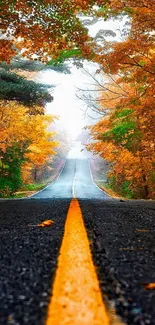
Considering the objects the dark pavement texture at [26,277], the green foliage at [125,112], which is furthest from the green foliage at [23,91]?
the dark pavement texture at [26,277]

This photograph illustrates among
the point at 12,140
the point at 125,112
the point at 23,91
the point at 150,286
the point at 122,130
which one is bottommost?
the point at 150,286

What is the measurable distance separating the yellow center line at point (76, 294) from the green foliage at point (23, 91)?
14.9 m

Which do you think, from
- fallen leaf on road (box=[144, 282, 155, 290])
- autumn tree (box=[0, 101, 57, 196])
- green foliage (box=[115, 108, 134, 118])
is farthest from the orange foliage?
fallen leaf on road (box=[144, 282, 155, 290])

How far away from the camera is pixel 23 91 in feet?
51.4

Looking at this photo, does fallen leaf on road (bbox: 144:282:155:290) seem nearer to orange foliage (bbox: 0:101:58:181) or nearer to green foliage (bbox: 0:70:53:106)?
green foliage (bbox: 0:70:53:106)

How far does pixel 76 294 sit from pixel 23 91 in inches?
609

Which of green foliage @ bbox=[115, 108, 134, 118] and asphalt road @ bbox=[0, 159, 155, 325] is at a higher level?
green foliage @ bbox=[115, 108, 134, 118]

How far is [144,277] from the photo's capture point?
3.50 ft

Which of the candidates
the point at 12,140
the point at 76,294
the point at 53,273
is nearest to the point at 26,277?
the point at 53,273

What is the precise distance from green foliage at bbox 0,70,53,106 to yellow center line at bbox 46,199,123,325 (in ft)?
48.8

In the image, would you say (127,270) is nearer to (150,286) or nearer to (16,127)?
(150,286)

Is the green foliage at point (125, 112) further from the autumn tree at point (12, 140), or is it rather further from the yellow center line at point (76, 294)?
the yellow center line at point (76, 294)

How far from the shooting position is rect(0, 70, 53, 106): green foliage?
15578 mm

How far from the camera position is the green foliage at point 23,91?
51.1 feet
